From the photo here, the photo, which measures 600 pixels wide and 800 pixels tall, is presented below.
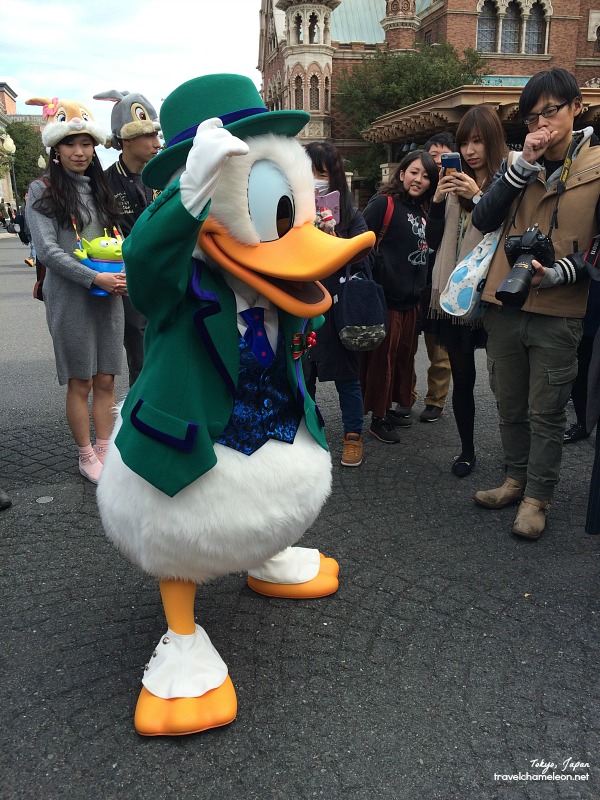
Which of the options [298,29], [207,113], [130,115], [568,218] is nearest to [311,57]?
[298,29]

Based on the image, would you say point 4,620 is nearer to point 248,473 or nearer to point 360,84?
point 248,473

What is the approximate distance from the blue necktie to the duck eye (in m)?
0.23

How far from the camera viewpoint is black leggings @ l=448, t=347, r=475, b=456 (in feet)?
12.1

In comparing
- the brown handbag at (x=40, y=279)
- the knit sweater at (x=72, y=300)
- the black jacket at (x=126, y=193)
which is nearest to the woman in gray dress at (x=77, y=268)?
the knit sweater at (x=72, y=300)

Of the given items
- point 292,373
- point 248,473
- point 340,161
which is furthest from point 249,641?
point 340,161

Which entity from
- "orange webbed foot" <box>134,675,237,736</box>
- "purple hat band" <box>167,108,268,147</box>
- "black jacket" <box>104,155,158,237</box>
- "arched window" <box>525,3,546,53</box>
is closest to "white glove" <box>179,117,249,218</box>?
"purple hat band" <box>167,108,268,147</box>

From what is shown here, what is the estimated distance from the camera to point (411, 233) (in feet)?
13.4

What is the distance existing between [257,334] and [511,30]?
138ft

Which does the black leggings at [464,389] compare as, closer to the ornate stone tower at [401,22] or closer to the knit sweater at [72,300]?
the knit sweater at [72,300]

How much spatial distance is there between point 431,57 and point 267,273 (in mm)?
36297

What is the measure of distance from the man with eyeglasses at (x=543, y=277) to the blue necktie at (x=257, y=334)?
50.2 inches

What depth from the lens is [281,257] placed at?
1844mm

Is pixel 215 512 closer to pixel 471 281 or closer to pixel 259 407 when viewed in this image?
pixel 259 407

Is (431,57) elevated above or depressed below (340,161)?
above
